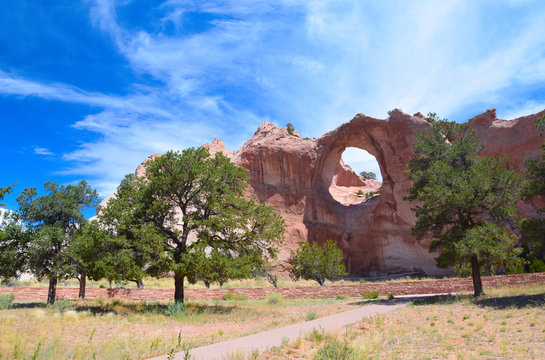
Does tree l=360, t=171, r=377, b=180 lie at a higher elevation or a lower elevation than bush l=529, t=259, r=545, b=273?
higher

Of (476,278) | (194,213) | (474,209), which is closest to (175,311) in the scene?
(194,213)

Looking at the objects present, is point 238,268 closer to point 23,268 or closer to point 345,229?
point 23,268

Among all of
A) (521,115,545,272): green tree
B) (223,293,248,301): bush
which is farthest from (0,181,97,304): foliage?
(521,115,545,272): green tree

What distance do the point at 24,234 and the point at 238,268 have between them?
14814 mm

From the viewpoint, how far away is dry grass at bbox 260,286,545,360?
791 centimetres

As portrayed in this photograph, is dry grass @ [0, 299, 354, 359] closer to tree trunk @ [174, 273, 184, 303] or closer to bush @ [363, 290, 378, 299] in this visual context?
tree trunk @ [174, 273, 184, 303]

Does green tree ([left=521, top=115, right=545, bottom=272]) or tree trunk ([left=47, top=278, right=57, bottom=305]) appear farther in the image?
tree trunk ([left=47, top=278, right=57, bottom=305])

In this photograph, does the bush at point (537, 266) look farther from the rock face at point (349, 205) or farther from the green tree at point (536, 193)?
the rock face at point (349, 205)

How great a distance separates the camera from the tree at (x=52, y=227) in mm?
20781

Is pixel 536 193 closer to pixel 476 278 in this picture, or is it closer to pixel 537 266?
pixel 476 278

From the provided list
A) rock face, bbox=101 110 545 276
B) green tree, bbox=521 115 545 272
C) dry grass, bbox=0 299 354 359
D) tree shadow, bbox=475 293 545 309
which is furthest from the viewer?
rock face, bbox=101 110 545 276

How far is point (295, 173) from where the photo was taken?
5366cm

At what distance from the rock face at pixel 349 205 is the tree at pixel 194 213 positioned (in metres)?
24.8

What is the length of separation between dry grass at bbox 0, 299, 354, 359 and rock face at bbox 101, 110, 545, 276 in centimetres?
3027
